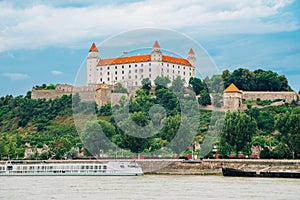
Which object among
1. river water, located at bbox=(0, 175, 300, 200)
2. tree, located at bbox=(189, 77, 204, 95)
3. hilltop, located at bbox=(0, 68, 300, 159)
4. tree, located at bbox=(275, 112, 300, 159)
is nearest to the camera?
river water, located at bbox=(0, 175, 300, 200)

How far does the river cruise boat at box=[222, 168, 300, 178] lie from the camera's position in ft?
144

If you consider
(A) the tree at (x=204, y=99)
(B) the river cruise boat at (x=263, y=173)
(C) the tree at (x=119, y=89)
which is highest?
(C) the tree at (x=119, y=89)

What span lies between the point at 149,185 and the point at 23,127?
167 ft

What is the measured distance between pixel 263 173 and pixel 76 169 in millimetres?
13160

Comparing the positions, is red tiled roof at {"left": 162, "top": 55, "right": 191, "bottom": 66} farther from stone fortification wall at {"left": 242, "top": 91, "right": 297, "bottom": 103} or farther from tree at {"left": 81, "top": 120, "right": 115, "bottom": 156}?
tree at {"left": 81, "top": 120, "right": 115, "bottom": 156}

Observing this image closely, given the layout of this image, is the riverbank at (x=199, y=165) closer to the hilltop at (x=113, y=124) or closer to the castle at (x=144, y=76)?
the hilltop at (x=113, y=124)

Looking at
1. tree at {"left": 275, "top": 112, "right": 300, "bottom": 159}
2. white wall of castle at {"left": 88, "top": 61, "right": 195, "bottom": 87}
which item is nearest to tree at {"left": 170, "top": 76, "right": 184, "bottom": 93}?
white wall of castle at {"left": 88, "top": 61, "right": 195, "bottom": 87}

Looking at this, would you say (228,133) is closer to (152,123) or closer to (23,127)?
(152,123)

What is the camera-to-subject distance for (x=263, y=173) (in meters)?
45.1

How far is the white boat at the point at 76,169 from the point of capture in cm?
4794

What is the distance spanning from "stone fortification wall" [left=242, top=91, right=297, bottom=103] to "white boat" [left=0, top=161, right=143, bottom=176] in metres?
36.5

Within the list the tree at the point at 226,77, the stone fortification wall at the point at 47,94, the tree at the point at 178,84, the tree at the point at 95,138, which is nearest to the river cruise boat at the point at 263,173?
the tree at the point at 95,138

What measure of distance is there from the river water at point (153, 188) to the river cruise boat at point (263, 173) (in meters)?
0.91

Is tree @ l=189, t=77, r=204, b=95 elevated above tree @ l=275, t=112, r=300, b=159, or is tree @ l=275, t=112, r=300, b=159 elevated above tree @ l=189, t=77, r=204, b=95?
tree @ l=189, t=77, r=204, b=95
